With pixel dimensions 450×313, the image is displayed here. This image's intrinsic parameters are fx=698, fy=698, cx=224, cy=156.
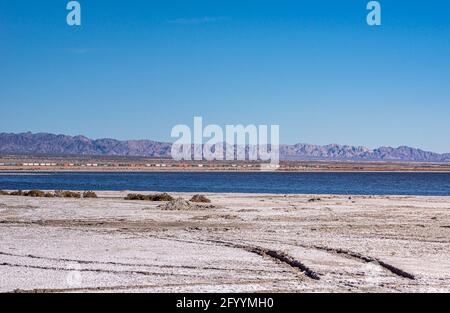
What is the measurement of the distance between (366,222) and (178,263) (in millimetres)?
13612

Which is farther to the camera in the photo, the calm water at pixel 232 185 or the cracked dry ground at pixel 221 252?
the calm water at pixel 232 185

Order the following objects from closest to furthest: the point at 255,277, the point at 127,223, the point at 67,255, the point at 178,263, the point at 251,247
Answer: the point at 255,277 < the point at 178,263 < the point at 67,255 < the point at 251,247 < the point at 127,223

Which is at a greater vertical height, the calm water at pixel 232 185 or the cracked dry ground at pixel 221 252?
the cracked dry ground at pixel 221 252

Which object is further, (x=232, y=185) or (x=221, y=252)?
(x=232, y=185)

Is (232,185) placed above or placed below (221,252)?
below

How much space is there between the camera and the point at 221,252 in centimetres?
1800

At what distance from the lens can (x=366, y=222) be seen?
91.1ft

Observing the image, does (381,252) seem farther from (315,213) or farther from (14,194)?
(14,194)

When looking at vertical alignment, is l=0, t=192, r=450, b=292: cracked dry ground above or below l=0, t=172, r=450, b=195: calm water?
above

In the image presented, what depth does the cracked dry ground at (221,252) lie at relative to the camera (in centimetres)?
1335

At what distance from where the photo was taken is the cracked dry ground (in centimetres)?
1335

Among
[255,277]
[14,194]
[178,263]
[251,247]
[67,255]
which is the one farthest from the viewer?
[14,194]

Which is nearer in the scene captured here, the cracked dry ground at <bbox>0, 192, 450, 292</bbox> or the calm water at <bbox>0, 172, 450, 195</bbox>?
the cracked dry ground at <bbox>0, 192, 450, 292</bbox>
